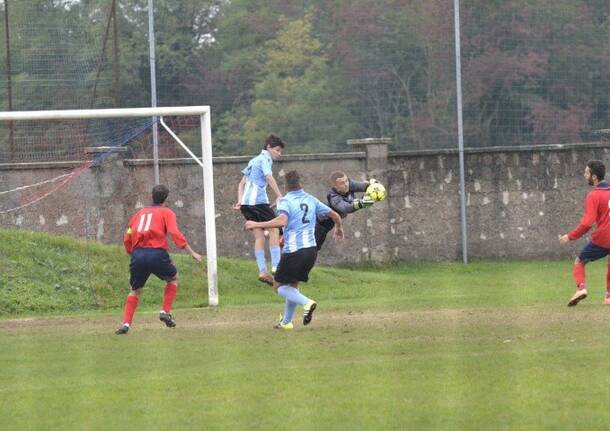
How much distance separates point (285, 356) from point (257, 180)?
18.7 feet

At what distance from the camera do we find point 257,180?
1884cm

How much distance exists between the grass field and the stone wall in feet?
6.07

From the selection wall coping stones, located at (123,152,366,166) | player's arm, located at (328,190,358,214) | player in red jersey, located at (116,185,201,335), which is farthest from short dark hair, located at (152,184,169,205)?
wall coping stones, located at (123,152,366,166)

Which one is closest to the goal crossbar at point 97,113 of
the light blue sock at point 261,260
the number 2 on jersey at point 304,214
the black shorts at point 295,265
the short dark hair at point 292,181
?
the light blue sock at point 261,260

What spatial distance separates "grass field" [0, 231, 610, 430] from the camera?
10492 mm

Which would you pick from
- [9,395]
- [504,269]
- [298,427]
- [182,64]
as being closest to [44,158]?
[182,64]

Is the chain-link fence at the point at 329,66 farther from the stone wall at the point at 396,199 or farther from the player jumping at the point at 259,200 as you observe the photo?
the player jumping at the point at 259,200

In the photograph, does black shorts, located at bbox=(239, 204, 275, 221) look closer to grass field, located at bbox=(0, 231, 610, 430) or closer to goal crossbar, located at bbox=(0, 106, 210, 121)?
grass field, located at bbox=(0, 231, 610, 430)

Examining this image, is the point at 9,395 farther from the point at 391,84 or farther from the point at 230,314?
the point at 391,84

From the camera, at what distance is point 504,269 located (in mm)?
26000

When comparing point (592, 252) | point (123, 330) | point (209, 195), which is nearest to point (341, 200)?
point (209, 195)

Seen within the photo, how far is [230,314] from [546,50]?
11485mm

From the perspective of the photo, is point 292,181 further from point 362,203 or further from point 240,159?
point 240,159

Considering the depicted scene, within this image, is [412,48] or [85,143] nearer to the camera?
[85,143]
